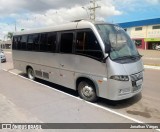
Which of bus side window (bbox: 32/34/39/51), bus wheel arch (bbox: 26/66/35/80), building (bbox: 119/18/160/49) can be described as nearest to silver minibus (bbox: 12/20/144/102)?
bus side window (bbox: 32/34/39/51)

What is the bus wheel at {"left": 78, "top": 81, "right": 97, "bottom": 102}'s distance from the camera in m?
7.09

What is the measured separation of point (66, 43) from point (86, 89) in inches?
76.6

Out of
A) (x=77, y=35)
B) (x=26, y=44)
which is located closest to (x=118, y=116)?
(x=77, y=35)

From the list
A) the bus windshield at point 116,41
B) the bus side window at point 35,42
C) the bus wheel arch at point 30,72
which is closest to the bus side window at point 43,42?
the bus side window at point 35,42

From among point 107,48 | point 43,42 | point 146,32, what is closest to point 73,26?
point 107,48

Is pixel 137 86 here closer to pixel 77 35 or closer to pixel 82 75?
pixel 82 75

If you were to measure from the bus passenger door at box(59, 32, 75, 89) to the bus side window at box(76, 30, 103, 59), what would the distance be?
441 mm

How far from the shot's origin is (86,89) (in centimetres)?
728

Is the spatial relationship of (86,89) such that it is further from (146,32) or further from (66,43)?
(146,32)

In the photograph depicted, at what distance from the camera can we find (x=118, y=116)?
19.2ft

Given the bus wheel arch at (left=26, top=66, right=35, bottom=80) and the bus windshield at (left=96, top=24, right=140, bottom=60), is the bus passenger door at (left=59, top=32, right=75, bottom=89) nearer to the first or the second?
the bus windshield at (left=96, top=24, right=140, bottom=60)

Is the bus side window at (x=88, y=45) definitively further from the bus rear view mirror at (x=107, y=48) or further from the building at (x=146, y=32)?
the building at (x=146, y=32)

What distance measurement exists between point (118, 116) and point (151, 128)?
Answer: 38.5 inches

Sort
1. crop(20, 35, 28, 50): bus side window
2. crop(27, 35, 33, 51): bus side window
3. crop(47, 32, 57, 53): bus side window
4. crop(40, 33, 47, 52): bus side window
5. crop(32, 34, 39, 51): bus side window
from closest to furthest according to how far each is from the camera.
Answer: crop(47, 32, 57, 53): bus side window → crop(40, 33, 47, 52): bus side window → crop(32, 34, 39, 51): bus side window → crop(27, 35, 33, 51): bus side window → crop(20, 35, 28, 50): bus side window
